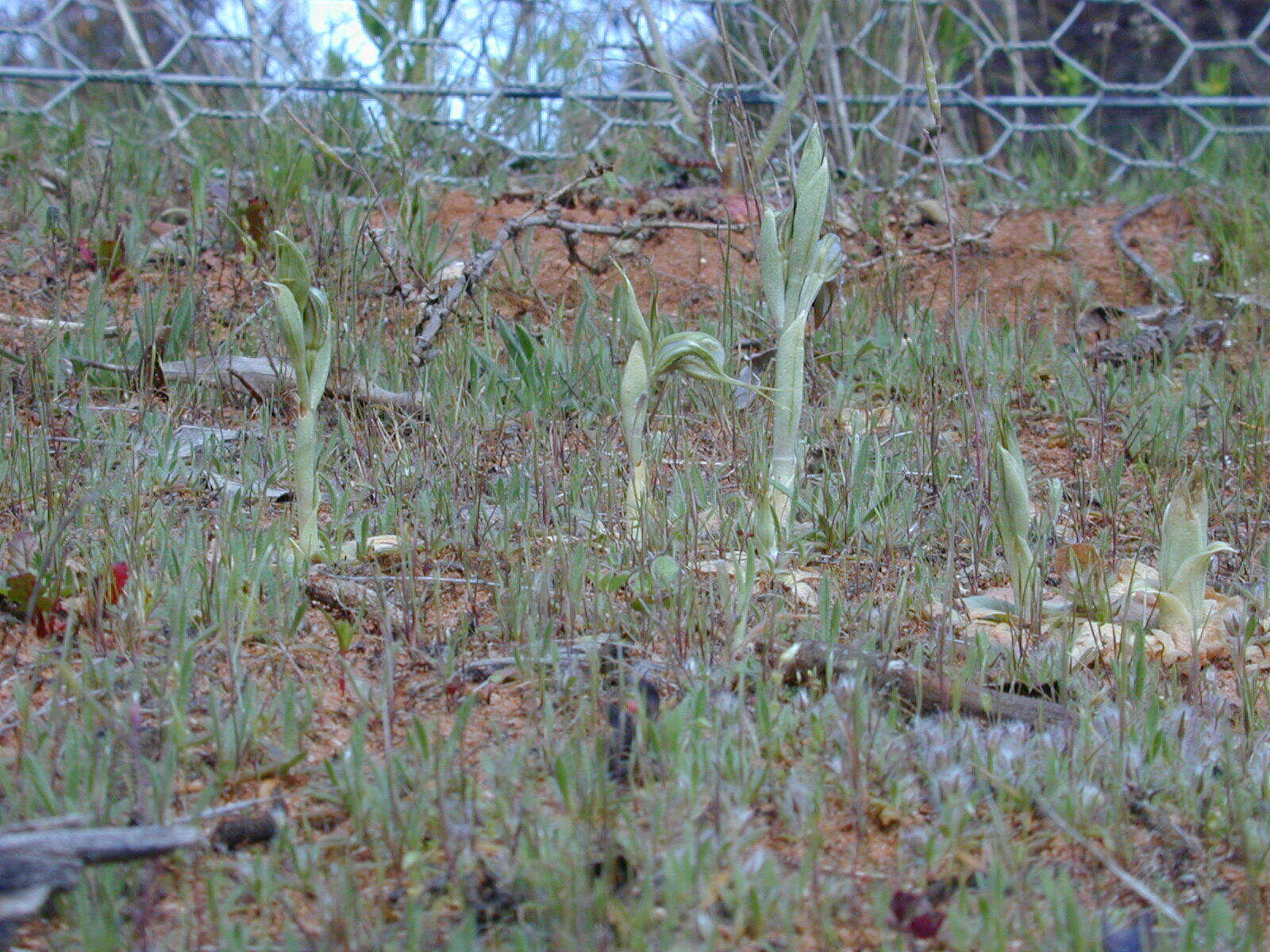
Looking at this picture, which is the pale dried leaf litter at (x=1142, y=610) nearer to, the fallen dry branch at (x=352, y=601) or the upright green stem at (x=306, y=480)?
the fallen dry branch at (x=352, y=601)

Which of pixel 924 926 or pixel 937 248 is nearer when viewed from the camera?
pixel 924 926

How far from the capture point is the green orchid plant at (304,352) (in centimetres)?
162

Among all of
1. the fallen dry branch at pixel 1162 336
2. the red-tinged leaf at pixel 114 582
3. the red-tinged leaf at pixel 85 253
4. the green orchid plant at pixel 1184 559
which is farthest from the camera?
the red-tinged leaf at pixel 85 253

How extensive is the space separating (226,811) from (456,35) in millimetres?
3580

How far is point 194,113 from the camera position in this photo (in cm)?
392

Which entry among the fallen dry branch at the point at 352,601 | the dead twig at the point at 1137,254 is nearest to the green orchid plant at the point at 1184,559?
→ the fallen dry branch at the point at 352,601

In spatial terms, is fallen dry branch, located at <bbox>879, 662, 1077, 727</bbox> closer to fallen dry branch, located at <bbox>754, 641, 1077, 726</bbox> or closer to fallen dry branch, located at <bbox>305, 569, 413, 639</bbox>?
fallen dry branch, located at <bbox>754, 641, 1077, 726</bbox>

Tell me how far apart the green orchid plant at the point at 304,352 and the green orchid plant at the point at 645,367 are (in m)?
0.42

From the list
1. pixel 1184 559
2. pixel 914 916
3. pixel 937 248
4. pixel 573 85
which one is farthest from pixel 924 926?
pixel 573 85

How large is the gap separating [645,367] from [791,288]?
24 centimetres

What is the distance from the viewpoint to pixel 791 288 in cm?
175

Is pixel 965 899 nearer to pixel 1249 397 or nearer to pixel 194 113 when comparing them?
pixel 1249 397

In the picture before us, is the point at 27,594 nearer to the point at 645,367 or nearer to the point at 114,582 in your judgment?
the point at 114,582

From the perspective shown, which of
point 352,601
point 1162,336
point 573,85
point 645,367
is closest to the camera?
point 352,601
